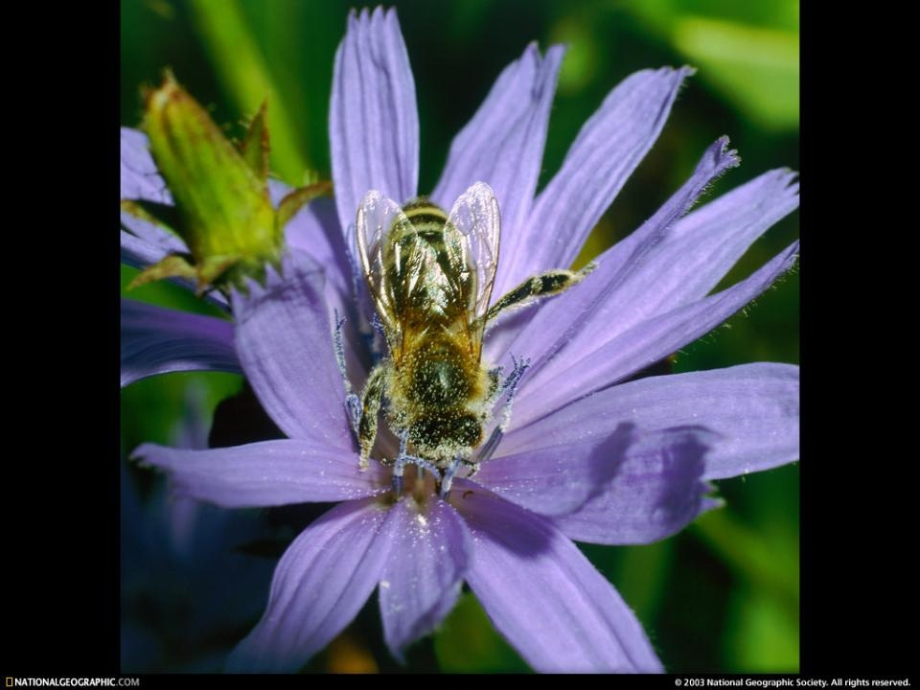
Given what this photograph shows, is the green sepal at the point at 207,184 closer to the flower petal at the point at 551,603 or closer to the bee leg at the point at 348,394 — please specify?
the bee leg at the point at 348,394

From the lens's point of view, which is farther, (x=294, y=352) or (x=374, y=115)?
(x=374, y=115)

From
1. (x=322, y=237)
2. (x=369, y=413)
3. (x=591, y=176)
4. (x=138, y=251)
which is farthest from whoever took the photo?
(x=322, y=237)

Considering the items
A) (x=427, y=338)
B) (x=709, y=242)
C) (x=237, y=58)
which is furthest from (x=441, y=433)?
(x=237, y=58)

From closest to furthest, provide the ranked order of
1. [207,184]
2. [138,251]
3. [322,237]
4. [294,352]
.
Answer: [207,184] → [294,352] → [138,251] → [322,237]

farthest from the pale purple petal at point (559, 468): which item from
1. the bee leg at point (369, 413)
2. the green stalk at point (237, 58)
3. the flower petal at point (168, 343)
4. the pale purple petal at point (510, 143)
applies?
the green stalk at point (237, 58)

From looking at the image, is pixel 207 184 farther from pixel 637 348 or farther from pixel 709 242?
pixel 709 242
